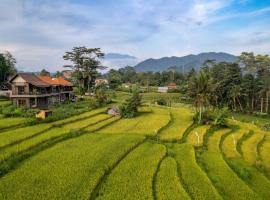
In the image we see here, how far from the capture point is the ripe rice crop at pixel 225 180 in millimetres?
14734

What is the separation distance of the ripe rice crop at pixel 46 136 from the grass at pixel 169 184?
8.51 meters

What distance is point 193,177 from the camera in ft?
52.6

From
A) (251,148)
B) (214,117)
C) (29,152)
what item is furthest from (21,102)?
(251,148)

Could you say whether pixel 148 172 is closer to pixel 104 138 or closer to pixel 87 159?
pixel 87 159

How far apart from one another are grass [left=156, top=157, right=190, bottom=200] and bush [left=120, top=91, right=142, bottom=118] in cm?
1627

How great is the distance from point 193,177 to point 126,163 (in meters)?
4.08

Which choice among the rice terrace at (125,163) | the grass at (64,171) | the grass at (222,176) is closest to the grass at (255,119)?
the rice terrace at (125,163)

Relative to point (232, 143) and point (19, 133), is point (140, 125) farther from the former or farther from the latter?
point (19, 133)

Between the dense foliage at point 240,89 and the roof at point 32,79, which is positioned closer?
the roof at point 32,79

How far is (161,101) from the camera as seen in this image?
5528cm

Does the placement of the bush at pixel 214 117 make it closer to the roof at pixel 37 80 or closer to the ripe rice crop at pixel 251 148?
the ripe rice crop at pixel 251 148

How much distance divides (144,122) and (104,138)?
30.0 feet

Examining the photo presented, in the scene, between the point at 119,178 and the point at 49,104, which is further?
the point at 49,104

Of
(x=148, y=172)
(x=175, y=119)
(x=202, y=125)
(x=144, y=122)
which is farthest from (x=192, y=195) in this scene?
(x=175, y=119)
